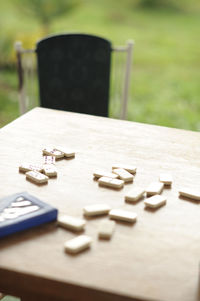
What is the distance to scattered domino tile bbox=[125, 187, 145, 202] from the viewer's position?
1.01 meters

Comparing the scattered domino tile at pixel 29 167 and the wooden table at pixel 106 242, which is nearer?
the wooden table at pixel 106 242

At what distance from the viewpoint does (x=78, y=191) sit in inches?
41.3

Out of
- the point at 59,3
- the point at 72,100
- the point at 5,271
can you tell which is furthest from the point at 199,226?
the point at 59,3

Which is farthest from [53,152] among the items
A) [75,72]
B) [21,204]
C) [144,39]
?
[144,39]

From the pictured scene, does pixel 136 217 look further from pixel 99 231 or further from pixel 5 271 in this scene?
pixel 5 271

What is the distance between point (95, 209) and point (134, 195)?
12 centimetres

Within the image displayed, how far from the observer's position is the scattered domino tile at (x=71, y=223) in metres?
0.88

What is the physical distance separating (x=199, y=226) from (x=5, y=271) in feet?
1.41

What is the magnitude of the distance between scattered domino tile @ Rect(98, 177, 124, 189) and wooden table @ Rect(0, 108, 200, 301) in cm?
2

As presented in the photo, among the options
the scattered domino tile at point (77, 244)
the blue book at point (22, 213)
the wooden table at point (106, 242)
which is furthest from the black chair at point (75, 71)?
the scattered domino tile at point (77, 244)

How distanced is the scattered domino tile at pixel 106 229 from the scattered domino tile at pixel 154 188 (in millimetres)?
177

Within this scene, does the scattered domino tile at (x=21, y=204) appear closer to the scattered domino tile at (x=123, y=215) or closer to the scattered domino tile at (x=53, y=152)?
the scattered domino tile at (x=123, y=215)

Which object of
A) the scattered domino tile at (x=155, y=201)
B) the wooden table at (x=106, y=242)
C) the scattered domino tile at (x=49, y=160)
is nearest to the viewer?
the wooden table at (x=106, y=242)

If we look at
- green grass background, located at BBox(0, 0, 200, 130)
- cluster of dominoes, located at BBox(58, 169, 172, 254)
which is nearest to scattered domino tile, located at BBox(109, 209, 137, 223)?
cluster of dominoes, located at BBox(58, 169, 172, 254)
